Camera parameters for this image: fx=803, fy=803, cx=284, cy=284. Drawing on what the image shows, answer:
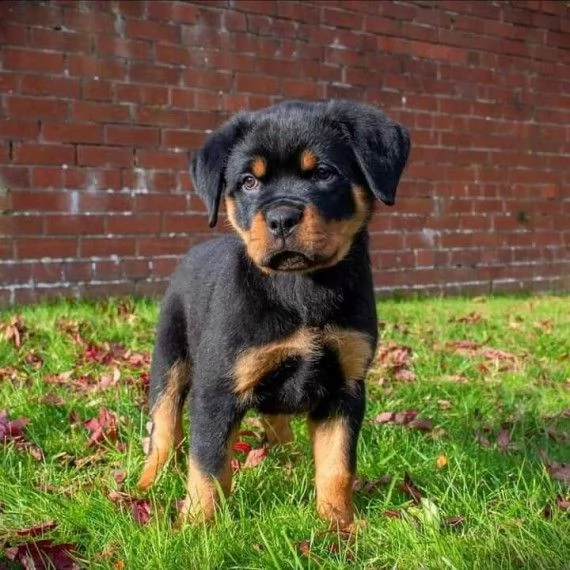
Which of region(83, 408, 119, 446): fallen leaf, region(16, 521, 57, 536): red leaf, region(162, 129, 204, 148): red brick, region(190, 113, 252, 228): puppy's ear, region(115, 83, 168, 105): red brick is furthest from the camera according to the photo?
region(162, 129, 204, 148): red brick

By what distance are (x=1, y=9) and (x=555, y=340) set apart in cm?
435

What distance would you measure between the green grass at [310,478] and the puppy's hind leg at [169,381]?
13 cm

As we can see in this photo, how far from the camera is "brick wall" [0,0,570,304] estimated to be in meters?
5.68

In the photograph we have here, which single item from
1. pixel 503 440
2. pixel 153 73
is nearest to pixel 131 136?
pixel 153 73

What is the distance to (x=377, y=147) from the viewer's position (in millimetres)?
2584

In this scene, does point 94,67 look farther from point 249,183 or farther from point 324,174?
point 324,174

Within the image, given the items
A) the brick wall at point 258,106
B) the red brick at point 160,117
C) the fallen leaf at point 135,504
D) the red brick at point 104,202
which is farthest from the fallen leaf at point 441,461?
the red brick at point 160,117

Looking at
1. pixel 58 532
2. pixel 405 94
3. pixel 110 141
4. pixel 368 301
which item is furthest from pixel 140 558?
pixel 405 94

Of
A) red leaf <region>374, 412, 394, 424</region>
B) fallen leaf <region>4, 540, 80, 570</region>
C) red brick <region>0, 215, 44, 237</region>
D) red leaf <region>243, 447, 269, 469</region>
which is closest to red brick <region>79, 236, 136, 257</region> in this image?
red brick <region>0, 215, 44, 237</region>

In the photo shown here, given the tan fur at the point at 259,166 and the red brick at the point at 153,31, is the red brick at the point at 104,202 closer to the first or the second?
the red brick at the point at 153,31

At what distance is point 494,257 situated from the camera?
318 inches

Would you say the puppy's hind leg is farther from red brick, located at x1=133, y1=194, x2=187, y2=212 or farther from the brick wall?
red brick, located at x1=133, y1=194, x2=187, y2=212

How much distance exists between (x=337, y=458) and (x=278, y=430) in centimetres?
69

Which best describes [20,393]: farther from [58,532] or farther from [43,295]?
[43,295]
